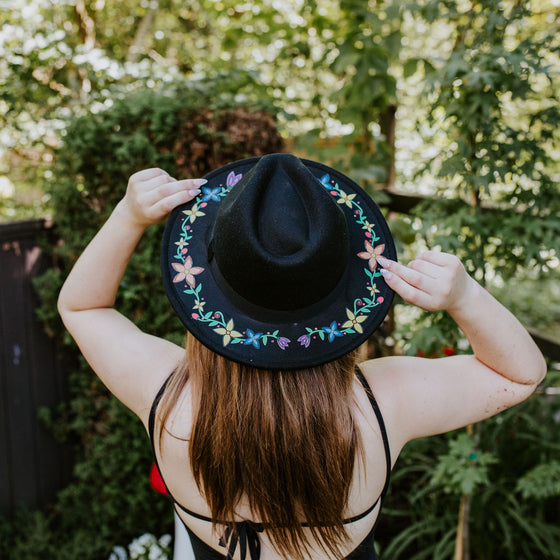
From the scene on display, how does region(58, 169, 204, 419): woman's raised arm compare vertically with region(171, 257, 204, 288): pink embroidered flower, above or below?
below

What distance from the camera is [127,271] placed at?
2.67 metres

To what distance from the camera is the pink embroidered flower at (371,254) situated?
106cm

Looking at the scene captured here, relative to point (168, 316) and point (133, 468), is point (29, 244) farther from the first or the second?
point (133, 468)

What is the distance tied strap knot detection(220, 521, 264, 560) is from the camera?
1145mm

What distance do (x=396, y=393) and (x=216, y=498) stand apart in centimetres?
48

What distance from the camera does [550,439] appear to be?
2.85m

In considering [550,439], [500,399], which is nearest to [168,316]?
[500,399]

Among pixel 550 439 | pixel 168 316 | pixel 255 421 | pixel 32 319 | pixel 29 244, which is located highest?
pixel 255 421

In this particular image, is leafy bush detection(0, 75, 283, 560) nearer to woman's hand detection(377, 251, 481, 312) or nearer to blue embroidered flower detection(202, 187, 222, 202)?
blue embroidered flower detection(202, 187, 222, 202)

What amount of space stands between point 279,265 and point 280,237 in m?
0.06

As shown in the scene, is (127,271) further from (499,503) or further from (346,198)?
(499,503)

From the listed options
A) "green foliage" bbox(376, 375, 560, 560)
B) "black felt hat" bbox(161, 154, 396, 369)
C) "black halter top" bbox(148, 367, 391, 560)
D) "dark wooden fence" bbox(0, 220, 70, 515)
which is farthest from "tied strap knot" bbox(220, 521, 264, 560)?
"dark wooden fence" bbox(0, 220, 70, 515)

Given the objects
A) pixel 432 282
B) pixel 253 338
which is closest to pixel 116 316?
pixel 253 338

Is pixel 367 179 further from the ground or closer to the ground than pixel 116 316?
closer to the ground
